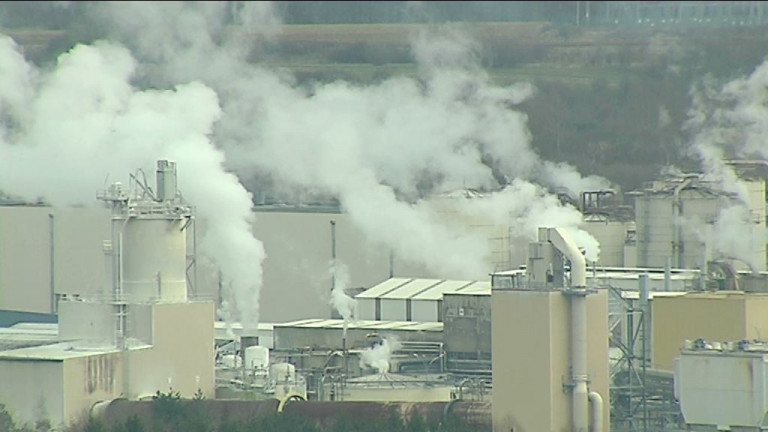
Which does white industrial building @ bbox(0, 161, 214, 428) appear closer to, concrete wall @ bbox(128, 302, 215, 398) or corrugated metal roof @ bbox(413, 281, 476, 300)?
concrete wall @ bbox(128, 302, 215, 398)

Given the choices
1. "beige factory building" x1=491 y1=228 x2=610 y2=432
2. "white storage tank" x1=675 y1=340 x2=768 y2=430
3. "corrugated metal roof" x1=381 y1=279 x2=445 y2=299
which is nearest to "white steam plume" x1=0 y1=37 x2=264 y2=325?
"corrugated metal roof" x1=381 y1=279 x2=445 y2=299

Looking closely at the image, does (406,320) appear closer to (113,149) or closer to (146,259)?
(113,149)

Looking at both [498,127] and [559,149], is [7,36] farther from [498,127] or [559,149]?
[559,149]

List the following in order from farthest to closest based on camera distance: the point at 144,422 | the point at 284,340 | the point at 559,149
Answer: the point at 559,149 → the point at 284,340 → the point at 144,422

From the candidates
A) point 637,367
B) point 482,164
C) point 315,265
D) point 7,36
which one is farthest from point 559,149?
point 637,367

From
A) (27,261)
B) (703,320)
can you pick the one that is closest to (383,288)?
(703,320)

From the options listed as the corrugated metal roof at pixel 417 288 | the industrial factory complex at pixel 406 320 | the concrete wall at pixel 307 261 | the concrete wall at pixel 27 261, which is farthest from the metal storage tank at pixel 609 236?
the concrete wall at pixel 27 261
